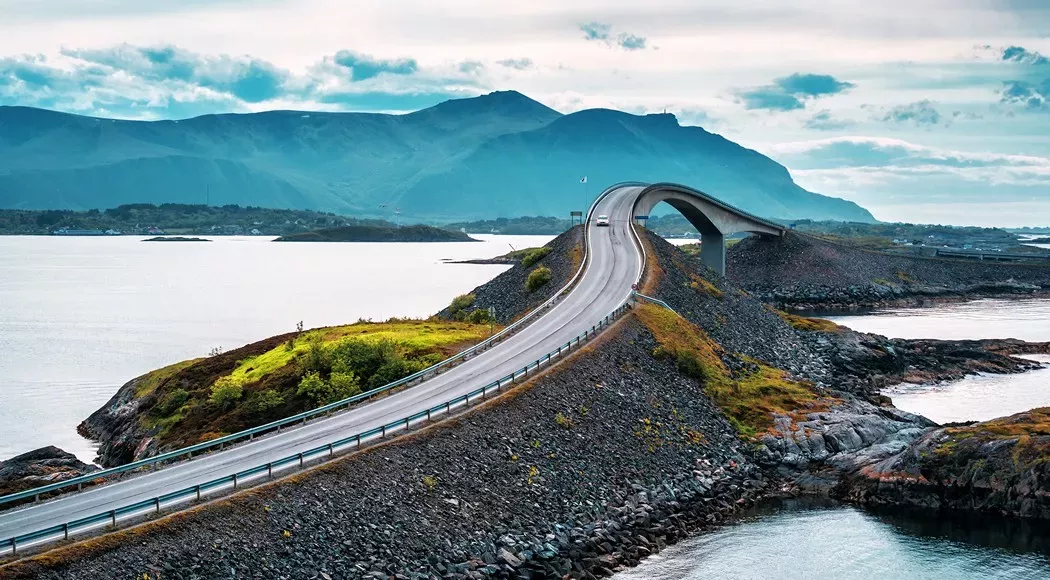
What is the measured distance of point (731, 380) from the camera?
71.3 meters

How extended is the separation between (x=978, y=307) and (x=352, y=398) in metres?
140

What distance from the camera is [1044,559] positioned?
46.0 meters

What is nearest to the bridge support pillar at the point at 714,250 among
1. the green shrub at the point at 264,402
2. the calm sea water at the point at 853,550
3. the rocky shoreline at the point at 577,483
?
the rocky shoreline at the point at 577,483

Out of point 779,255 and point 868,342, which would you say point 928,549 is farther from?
point 779,255

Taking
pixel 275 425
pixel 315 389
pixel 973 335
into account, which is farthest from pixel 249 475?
pixel 973 335

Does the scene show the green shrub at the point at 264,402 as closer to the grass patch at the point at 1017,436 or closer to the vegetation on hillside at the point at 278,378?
the vegetation on hillside at the point at 278,378

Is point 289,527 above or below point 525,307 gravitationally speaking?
below

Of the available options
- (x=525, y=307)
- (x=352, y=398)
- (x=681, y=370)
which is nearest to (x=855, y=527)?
(x=681, y=370)

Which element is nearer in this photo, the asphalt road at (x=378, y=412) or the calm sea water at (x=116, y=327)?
the asphalt road at (x=378, y=412)

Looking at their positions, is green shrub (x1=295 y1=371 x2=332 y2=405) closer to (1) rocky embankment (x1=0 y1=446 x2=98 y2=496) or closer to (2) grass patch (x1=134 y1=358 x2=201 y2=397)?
(1) rocky embankment (x1=0 y1=446 x2=98 y2=496)

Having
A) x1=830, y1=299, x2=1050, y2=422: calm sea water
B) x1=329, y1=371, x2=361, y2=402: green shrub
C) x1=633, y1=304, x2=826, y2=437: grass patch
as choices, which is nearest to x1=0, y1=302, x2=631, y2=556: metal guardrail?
x1=329, y1=371, x2=361, y2=402: green shrub

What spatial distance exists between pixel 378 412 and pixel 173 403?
61.2ft

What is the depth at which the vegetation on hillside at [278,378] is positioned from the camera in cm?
5688

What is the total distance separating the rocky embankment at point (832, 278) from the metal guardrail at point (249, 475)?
117223mm
